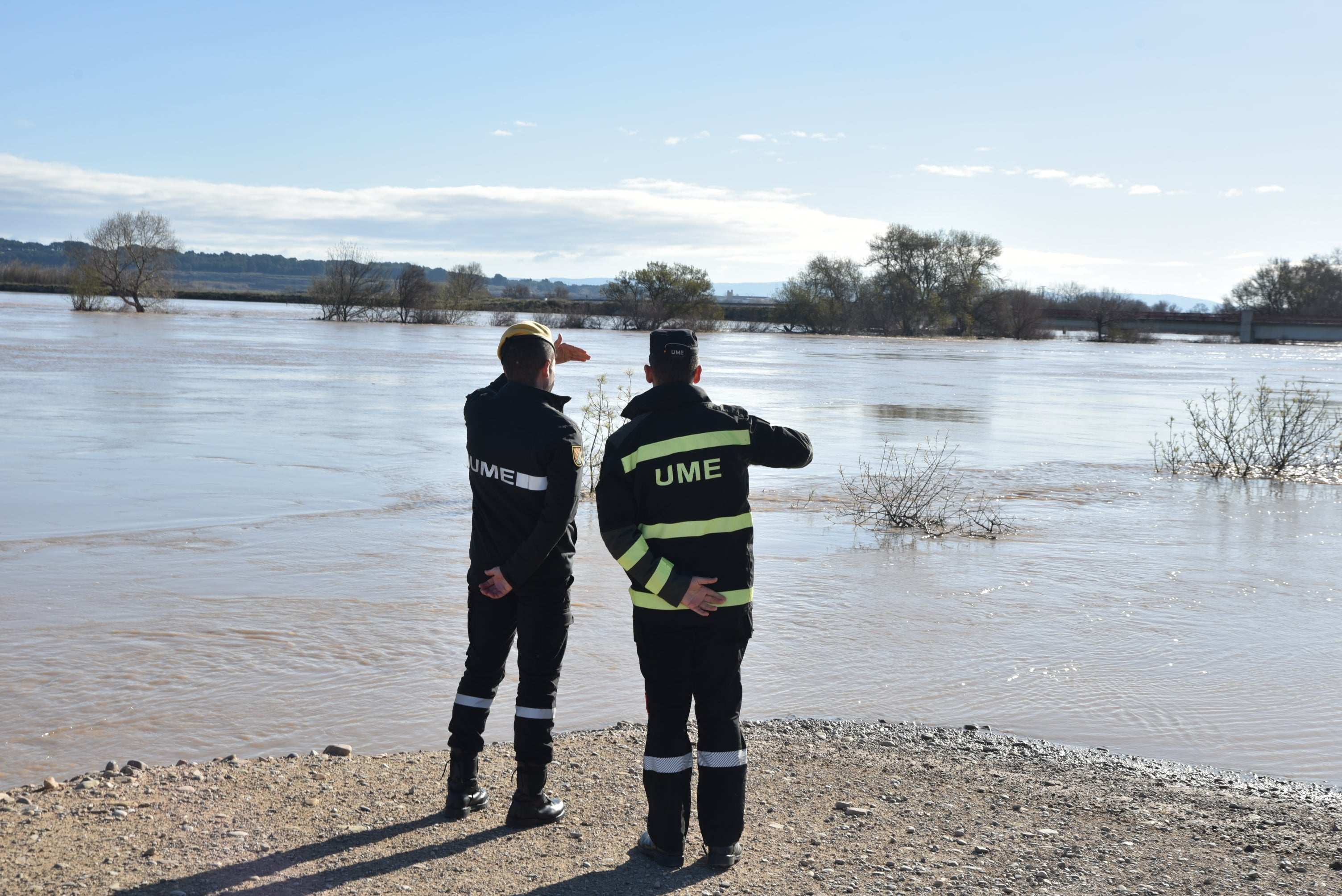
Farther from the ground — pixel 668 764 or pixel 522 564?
pixel 522 564

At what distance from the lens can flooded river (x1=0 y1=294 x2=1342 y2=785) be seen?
5.84 m

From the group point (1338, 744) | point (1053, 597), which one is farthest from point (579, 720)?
point (1053, 597)

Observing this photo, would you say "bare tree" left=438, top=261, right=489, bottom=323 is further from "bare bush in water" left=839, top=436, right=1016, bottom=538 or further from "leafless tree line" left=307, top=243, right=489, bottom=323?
"bare bush in water" left=839, top=436, right=1016, bottom=538

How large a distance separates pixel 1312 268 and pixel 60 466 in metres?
115

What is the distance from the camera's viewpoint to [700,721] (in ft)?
12.8

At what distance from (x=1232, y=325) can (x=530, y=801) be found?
110 meters

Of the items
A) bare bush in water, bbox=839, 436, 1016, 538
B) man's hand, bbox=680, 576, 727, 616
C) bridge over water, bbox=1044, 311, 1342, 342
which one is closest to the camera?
man's hand, bbox=680, 576, 727, 616

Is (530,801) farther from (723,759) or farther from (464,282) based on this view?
(464,282)

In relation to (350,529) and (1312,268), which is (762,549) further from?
(1312,268)

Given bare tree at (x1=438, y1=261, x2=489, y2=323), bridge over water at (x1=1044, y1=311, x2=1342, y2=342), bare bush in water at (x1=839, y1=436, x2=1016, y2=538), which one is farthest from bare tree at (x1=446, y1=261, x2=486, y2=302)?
bare bush in water at (x1=839, y1=436, x2=1016, y2=538)

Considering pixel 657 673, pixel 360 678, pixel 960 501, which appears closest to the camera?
pixel 657 673

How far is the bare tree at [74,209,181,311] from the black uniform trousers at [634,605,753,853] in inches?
3185

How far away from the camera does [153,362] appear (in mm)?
31094

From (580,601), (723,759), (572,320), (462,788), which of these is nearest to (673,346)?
(723,759)
